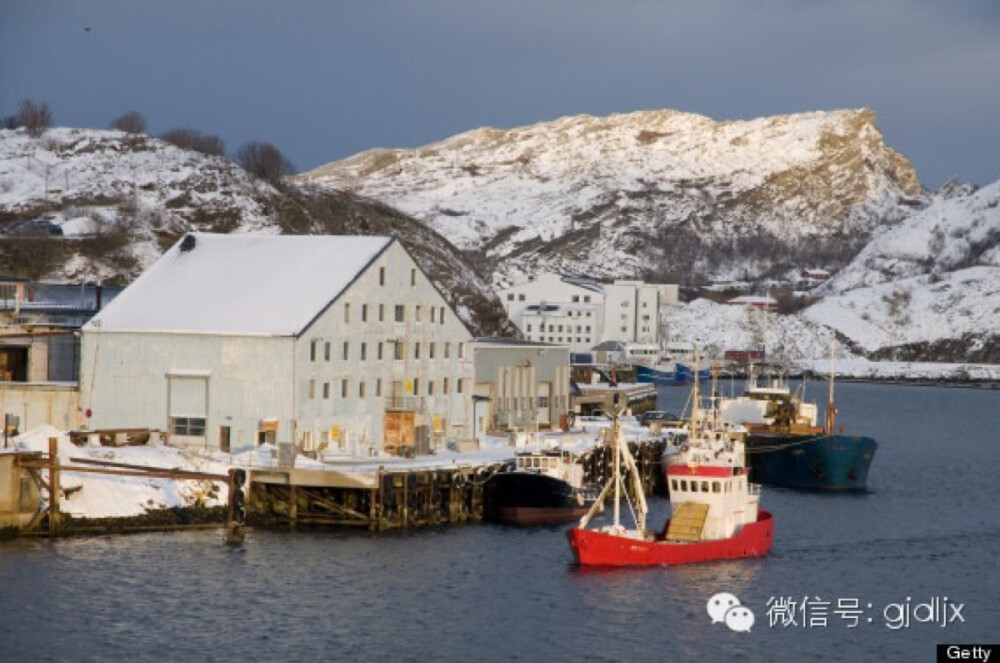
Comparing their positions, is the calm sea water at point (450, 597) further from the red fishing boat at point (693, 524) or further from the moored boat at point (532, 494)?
the moored boat at point (532, 494)

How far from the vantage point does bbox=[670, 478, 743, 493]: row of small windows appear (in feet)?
203

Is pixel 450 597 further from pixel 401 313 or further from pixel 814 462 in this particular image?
pixel 814 462

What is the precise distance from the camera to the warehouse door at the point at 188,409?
72000mm

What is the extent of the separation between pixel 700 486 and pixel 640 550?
4.48 metres

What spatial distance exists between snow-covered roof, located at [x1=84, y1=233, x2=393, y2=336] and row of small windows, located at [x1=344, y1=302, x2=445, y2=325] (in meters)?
1.24

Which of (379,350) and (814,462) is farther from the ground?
(379,350)

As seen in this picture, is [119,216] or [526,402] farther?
[119,216]

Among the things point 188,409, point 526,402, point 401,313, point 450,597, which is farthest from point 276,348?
point 526,402

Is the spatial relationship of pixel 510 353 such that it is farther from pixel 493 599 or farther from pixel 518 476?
pixel 493 599

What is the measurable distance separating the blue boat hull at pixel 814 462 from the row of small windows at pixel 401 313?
21473 mm

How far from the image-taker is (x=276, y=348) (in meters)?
71.4

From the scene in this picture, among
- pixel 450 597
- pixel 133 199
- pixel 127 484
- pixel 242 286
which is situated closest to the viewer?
pixel 450 597

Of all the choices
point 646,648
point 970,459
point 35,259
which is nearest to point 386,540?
point 646,648

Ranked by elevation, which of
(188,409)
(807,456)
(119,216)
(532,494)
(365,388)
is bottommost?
(532,494)
